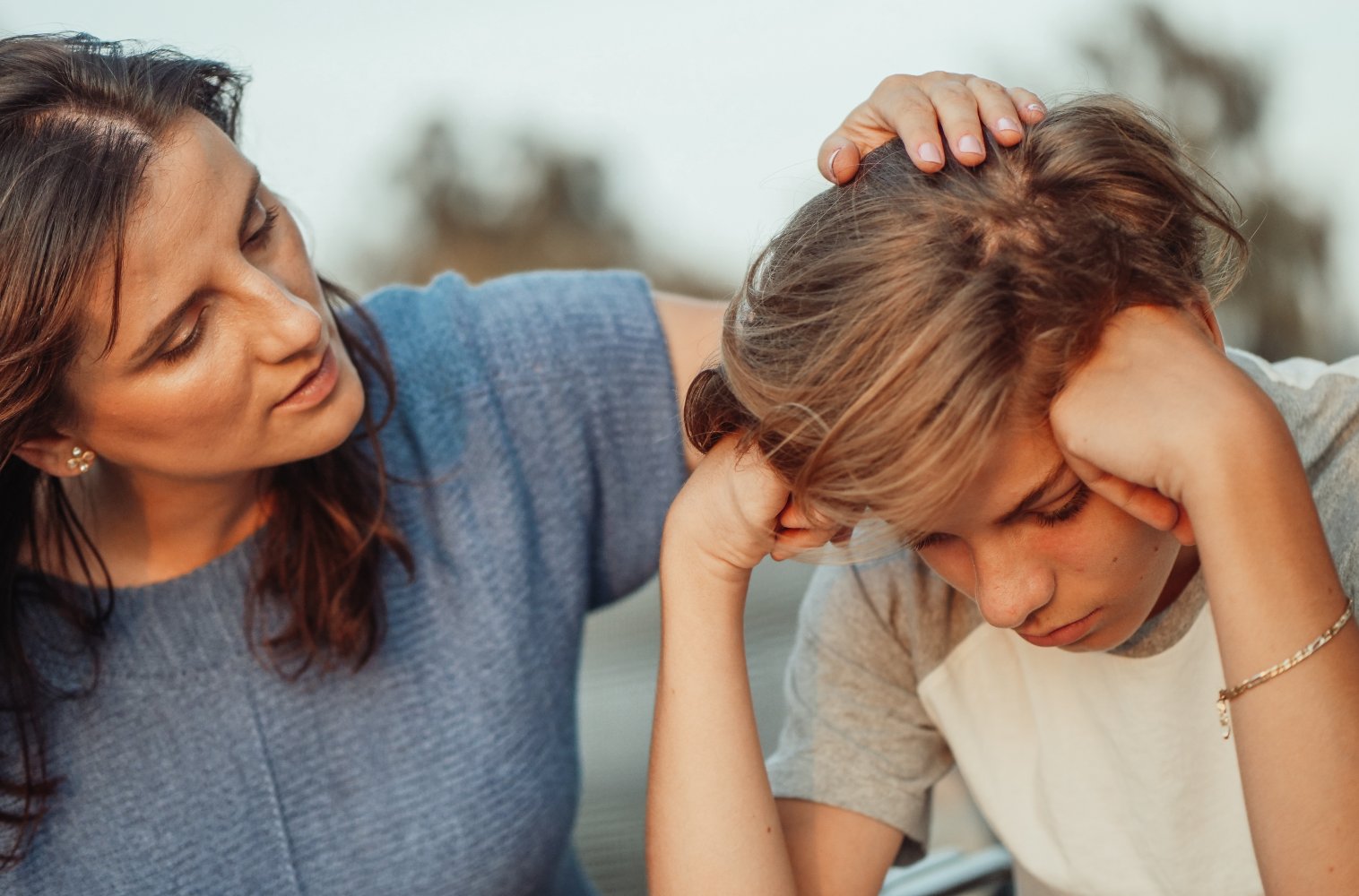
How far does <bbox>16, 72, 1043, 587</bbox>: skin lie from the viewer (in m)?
1.27

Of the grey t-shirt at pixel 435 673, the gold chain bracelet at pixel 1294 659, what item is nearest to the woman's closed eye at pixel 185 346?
the grey t-shirt at pixel 435 673

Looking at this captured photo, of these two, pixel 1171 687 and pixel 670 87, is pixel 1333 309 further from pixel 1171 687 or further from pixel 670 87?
pixel 670 87

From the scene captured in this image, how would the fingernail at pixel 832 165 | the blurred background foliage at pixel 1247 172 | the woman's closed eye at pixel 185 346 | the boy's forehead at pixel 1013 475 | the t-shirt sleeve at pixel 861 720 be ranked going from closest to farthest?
the boy's forehead at pixel 1013 475
the fingernail at pixel 832 165
the woman's closed eye at pixel 185 346
the t-shirt sleeve at pixel 861 720
the blurred background foliage at pixel 1247 172

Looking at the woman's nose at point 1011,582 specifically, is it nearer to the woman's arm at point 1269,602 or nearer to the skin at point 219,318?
the woman's arm at point 1269,602

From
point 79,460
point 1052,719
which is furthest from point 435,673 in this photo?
point 1052,719

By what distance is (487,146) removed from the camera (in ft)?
23.8

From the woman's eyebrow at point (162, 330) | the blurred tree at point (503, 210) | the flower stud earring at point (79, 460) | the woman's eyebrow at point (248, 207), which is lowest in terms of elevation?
the blurred tree at point (503, 210)

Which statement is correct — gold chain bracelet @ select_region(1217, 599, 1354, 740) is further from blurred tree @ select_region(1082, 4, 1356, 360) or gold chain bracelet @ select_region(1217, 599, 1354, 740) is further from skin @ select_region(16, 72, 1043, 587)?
blurred tree @ select_region(1082, 4, 1356, 360)

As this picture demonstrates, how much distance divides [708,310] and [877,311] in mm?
748

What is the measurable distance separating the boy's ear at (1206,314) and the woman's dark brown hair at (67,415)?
0.98 m

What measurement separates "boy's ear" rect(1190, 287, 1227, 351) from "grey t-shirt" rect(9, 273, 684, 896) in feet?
2.56

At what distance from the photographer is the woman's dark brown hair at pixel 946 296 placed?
3.55 feet

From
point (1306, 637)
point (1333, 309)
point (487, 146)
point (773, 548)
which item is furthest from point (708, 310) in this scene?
point (487, 146)

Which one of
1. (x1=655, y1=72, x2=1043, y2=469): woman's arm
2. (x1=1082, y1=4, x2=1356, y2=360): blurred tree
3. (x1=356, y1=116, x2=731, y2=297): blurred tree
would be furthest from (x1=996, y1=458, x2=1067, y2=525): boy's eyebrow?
(x1=356, y1=116, x2=731, y2=297): blurred tree
